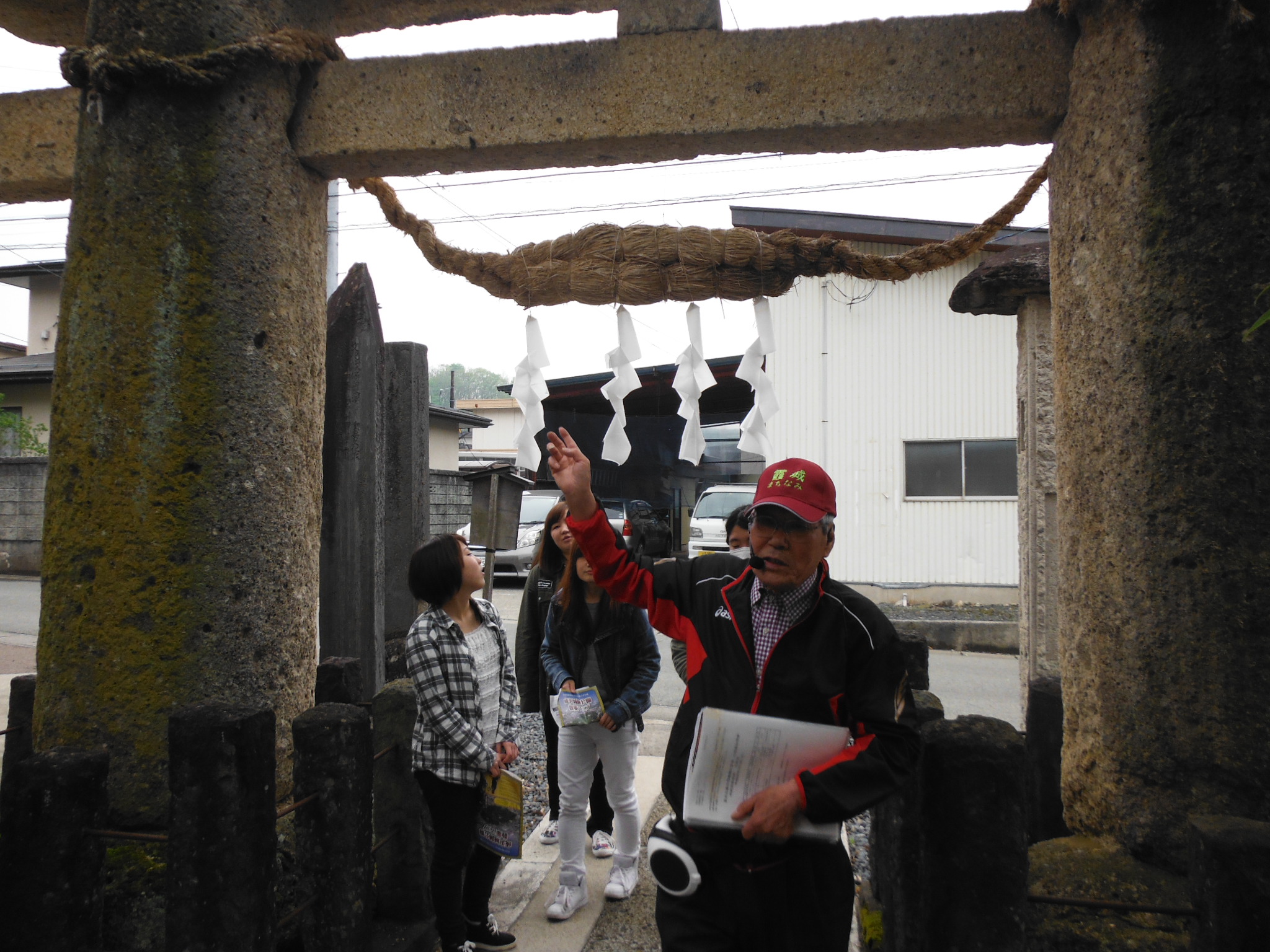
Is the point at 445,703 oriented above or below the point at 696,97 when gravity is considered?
below

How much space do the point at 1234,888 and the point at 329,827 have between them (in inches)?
83.5

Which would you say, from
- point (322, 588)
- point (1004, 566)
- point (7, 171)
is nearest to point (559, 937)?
point (322, 588)

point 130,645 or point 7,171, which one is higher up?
point 7,171

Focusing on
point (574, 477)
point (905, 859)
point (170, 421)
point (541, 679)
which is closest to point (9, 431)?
point (541, 679)

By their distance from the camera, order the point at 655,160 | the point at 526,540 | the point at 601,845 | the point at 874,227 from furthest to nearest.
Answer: the point at 526,540, the point at 874,227, the point at 601,845, the point at 655,160

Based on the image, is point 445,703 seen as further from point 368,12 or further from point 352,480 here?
point 368,12

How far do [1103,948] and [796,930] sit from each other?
2.26 ft

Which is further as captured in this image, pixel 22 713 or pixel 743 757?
pixel 22 713

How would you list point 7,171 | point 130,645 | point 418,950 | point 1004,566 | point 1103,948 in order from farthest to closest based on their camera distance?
1. point 1004,566
2. point 7,171
3. point 418,950
4. point 130,645
5. point 1103,948

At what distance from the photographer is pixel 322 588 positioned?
3.88m

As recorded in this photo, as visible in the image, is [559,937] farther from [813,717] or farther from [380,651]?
[813,717]

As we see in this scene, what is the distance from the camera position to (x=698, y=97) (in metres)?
2.62

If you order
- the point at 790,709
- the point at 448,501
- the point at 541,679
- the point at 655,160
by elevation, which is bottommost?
Result: the point at 541,679

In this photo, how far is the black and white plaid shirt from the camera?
2.82 m
